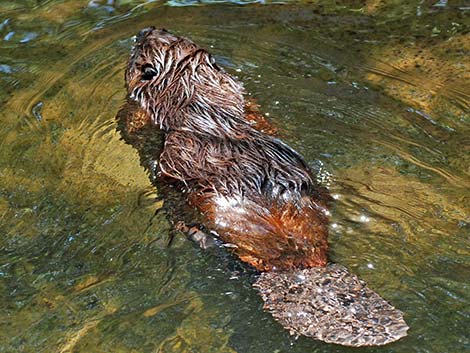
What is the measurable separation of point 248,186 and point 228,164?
241mm

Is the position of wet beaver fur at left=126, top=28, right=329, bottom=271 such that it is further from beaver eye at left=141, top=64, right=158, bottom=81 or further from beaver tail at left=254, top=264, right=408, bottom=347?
beaver tail at left=254, top=264, right=408, bottom=347

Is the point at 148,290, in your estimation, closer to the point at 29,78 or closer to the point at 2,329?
the point at 2,329

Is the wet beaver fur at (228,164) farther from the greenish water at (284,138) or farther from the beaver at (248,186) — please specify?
the greenish water at (284,138)

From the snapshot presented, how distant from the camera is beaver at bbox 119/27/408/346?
12.8 ft

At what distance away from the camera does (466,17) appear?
7.02 metres

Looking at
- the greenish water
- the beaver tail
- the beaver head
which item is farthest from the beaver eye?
the beaver tail

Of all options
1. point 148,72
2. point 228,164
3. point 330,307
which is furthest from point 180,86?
point 330,307

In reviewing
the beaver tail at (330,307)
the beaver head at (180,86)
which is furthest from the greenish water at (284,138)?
the beaver head at (180,86)

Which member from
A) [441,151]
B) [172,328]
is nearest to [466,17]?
[441,151]

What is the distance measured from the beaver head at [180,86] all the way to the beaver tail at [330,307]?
55.0 inches

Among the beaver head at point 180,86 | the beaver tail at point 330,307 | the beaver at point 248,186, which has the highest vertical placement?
the beaver head at point 180,86

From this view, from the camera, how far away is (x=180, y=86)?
5797mm

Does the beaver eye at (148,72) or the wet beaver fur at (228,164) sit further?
the beaver eye at (148,72)

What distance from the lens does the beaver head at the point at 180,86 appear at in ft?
17.8
